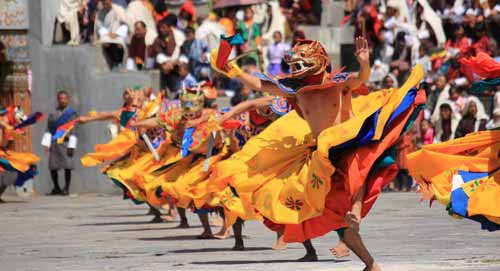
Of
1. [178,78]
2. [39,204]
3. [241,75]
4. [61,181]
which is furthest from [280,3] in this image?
[241,75]

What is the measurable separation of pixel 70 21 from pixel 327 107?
17.3 meters

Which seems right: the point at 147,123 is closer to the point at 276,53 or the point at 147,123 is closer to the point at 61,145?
the point at 61,145

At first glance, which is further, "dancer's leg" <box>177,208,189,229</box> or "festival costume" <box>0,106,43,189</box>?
"festival costume" <box>0,106,43,189</box>

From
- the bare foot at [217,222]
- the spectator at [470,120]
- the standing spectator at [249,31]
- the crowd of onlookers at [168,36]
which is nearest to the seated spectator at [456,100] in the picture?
the spectator at [470,120]

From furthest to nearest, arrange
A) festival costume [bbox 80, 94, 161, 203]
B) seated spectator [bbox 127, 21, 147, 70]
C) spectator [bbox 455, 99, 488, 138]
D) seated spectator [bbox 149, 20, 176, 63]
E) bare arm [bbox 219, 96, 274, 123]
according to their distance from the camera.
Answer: seated spectator [bbox 149, 20, 176, 63] < seated spectator [bbox 127, 21, 147, 70] < spectator [bbox 455, 99, 488, 138] < festival costume [bbox 80, 94, 161, 203] < bare arm [bbox 219, 96, 274, 123]

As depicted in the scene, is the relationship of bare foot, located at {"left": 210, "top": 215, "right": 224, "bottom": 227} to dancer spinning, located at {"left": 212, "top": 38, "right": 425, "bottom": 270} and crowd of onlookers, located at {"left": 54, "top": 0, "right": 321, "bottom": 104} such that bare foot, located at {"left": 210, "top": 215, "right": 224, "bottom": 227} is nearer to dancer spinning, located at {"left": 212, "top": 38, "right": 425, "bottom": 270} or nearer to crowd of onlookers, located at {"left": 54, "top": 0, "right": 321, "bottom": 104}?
dancer spinning, located at {"left": 212, "top": 38, "right": 425, "bottom": 270}

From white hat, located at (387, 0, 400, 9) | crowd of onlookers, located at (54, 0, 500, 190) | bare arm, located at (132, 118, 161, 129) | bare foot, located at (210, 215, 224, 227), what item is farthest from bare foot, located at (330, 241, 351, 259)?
white hat, located at (387, 0, 400, 9)

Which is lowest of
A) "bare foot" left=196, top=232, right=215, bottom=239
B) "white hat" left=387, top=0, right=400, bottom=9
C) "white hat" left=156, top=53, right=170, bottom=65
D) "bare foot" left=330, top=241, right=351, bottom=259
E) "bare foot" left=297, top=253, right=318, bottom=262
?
"bare foot" left=196, top=232, right=215, bottom=239

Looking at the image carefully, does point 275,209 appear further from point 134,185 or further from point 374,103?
point 134,185

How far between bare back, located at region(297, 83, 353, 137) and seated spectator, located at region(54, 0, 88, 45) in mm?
17169

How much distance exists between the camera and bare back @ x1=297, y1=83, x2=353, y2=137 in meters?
12.3

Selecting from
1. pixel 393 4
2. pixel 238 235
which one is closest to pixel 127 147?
pixel 238 235

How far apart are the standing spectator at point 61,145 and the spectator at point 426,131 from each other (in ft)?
21.9

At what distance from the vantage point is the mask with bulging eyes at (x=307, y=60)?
12281mm
